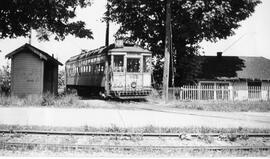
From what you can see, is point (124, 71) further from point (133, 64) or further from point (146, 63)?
point (146, 63)

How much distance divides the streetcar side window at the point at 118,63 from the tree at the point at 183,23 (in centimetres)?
730

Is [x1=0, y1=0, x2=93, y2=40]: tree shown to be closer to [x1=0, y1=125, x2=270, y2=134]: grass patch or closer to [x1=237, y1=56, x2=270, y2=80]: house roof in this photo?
[x1=0, y1=125, x2=270, y2=134]: grass patch

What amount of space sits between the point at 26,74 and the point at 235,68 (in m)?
21.9

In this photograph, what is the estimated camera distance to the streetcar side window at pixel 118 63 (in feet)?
61.9

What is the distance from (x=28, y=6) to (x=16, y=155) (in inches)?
605

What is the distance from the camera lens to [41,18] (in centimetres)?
2189

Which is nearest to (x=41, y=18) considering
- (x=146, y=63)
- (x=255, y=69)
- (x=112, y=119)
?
(x=146, y=63)

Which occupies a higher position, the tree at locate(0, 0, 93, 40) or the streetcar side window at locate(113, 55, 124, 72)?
the tree at locate(0, 0, 93, 40)

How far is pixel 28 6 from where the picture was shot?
2009 centimetres

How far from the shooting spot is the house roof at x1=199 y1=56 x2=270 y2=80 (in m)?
28.7

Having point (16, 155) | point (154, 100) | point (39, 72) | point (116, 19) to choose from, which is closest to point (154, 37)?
point (116, 19)

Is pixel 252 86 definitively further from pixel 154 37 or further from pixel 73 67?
pixel 73 67

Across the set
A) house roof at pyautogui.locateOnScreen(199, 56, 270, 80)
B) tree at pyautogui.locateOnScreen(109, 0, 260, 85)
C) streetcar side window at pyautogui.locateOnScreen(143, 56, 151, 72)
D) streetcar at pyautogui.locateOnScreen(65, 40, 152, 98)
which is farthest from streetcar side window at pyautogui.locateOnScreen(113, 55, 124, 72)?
house roof at pyautogui.locateOnScreen(199, 56, 270, 80)

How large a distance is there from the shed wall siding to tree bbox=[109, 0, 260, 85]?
33.4ft
